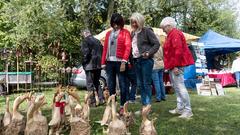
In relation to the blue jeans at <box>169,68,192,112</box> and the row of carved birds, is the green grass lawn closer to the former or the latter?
the blue jeans at <box>169,68,192,112</box>

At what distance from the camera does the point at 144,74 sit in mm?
6637

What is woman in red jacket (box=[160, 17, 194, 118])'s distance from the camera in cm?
667

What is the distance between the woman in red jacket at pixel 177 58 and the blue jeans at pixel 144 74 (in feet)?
1.10

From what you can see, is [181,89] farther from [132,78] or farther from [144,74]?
[132,78]

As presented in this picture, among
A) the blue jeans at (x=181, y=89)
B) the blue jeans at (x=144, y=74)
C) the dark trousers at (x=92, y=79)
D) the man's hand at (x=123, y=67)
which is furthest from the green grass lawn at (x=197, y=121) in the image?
the man's hand at (x=123, y=67)

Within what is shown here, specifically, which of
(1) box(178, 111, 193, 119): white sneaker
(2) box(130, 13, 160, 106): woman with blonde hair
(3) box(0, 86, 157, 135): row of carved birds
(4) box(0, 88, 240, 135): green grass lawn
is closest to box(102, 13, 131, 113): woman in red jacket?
(2) box(130, 13, 160, 106): woman with blonde hair

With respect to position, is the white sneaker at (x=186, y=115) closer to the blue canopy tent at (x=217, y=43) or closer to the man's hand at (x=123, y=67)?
the man's hand at (x=123, y=67)

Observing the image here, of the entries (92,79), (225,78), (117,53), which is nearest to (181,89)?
(117,53)

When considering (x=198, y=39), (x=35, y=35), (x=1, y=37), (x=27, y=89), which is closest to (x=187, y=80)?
(x=198, y=39)

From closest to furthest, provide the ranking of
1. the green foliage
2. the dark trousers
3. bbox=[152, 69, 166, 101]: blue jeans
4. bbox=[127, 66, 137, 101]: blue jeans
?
bbox=[127, 66, 137, 101]: blue jeans
the dark trousers
bbox=[152, 69, 166, 101]: blue jeans
the green foliage

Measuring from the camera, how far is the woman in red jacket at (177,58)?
263 inches

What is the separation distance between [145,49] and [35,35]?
481 inches

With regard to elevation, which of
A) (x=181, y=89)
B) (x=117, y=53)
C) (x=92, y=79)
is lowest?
(x=181, y=89)

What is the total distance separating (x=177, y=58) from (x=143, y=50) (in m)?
0.54
